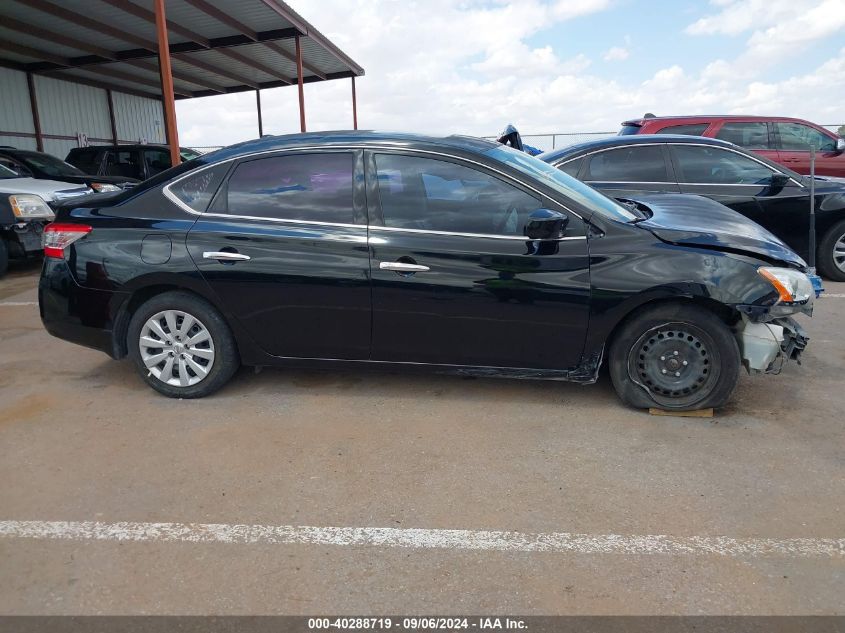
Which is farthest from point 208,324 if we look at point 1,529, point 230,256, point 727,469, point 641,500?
point 727,469

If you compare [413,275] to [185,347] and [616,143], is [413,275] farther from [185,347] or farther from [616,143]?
[616,143]

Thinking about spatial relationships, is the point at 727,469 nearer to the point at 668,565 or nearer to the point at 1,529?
the point at 668,565

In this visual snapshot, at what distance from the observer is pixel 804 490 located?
2.90 meters

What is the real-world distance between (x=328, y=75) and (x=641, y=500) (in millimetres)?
19418

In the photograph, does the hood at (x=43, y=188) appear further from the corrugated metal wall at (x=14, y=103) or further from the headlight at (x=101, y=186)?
the corrugated metal wall at (x=14, y=103)

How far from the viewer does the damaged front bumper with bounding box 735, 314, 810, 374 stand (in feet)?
11.5

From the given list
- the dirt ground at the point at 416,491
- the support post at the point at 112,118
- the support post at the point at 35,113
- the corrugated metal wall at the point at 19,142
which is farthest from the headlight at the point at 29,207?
the support post at the point at 112,118

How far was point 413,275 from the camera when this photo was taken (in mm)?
3607

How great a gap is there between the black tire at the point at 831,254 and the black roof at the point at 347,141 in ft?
16.2

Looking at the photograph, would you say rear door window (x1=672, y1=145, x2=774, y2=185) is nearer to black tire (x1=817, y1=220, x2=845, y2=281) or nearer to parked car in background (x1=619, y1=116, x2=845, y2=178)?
black tire (x1=817, y1=220, x2=845, y2=281)

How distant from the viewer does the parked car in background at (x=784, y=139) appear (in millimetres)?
8250

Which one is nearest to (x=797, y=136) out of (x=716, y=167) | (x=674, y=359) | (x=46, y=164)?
(x=716, y=167)

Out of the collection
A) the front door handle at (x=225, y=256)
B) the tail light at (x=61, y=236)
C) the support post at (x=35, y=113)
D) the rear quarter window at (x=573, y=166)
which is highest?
the support post at (x=35, y=113)

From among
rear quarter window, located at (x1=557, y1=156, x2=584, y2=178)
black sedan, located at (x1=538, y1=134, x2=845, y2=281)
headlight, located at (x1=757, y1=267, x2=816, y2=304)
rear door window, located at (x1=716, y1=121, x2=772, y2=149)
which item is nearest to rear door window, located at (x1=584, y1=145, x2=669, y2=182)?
black sedan, located at (x1=538, y1=134, x2=845, y2=281)
